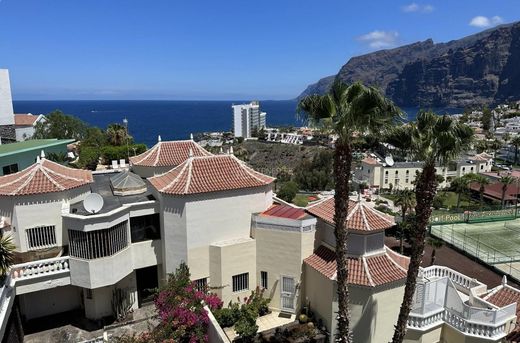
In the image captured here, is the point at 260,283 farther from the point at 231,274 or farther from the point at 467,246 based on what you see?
the point at 467,246

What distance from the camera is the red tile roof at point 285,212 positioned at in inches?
951

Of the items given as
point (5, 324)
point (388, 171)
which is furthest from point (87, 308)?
point (388, 171)

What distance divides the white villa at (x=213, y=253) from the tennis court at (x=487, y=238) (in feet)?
79.8

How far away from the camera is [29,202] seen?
22609 millimetres

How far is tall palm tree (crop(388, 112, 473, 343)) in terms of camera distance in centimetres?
1479

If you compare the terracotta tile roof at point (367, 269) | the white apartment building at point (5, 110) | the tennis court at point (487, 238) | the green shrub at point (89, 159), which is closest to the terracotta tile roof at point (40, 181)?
the terracotta tile roof at point (367, 269)

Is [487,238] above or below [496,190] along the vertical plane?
below

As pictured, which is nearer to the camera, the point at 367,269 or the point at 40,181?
the point at 367,269

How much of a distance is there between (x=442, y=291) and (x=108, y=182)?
2481 cm

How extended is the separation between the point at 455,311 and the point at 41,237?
77.6ft

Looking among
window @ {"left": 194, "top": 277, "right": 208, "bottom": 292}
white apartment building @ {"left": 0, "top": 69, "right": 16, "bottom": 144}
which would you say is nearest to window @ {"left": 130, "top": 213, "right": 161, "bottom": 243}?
window @ {"left": 194, "top": 277, "right": 208, "bottom": 292}

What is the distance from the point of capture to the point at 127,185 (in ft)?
88.4

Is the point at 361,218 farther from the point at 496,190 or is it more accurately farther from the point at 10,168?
the point at 496,190

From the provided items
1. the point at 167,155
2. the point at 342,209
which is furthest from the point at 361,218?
the point at 167,155
